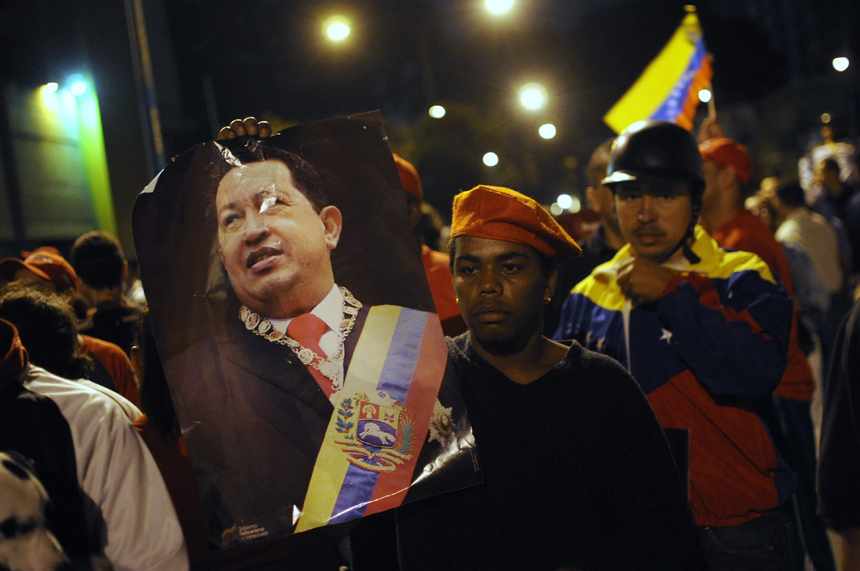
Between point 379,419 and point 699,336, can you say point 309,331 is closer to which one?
point 379,419

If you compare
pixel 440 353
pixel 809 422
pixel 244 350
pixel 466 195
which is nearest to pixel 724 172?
pixel 809 422

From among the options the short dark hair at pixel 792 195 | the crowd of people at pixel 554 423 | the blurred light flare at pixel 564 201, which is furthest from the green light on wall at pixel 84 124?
the blurred light flare at pixel 564 201

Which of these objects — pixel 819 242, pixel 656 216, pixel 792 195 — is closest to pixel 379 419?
pixel 656 216

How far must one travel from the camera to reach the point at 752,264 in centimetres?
266

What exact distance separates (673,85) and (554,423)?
4.33m

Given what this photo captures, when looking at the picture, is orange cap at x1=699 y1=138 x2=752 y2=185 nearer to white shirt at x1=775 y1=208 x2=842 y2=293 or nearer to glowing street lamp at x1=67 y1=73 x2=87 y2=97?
white shirt at x1=775 y1=208 x2=842 y2=293

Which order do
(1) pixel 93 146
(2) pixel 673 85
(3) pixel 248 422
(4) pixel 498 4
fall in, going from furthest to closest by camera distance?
(4) pixel 498 4
(2) pixel 673 85
(1) pixel 93 146
(3) pixel 248 422

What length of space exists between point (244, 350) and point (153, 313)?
21 centimetres

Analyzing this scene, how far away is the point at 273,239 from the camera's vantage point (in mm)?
1767

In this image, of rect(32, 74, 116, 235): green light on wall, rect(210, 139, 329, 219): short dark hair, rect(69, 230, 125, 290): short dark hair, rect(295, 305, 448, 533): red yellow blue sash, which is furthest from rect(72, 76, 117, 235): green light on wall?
rect(295, 305, 448, 533): red yellow blue sash

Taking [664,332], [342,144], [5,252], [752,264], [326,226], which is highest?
[5,252]

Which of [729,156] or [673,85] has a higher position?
[673,85]

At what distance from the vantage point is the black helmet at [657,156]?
2.80m

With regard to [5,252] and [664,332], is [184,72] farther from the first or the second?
[664,332]
